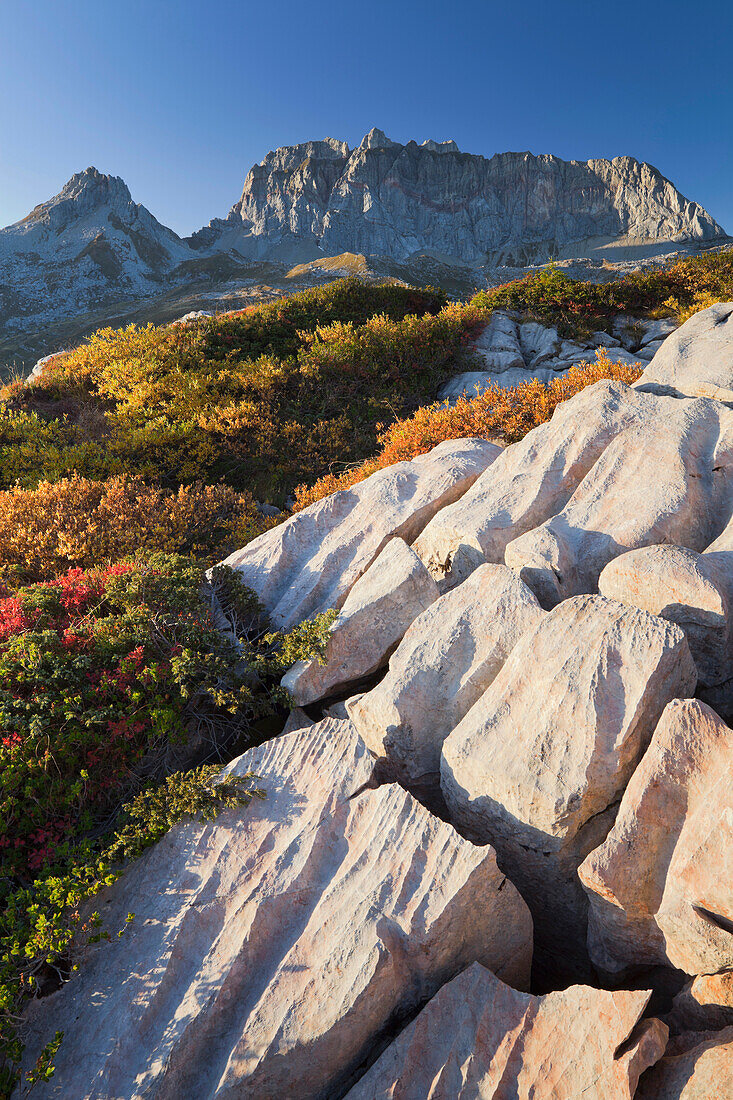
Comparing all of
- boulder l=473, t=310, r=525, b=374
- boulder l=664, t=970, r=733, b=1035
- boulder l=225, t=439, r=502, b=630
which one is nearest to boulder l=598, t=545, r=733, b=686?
boulder l=664, t=970, r=733, b=1035

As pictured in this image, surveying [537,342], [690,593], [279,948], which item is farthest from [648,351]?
[279,948]

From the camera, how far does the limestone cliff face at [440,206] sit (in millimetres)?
165625

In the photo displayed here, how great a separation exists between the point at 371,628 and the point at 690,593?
3605 mm

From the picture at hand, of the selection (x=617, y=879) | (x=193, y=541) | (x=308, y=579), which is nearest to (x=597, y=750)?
(x=617, y=879)

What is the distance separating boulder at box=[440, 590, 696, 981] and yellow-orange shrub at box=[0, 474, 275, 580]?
6331 mm

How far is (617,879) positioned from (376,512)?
18.8ft

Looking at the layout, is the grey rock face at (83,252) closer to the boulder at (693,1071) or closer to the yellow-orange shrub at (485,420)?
the yellow-orange shrub at (485,420)

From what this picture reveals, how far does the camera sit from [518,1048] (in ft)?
11.3

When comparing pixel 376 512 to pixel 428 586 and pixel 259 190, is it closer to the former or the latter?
pixel 428 586

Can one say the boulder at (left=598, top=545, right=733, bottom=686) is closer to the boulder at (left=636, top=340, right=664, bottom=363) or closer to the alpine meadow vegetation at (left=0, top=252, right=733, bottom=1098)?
the alpine meadow vegetation at (left=0, top=252, right=733, bottom=1098)

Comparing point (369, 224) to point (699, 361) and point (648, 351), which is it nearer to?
point (648, 351)

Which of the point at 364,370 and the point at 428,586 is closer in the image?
the point at 428,586

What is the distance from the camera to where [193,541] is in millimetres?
9820

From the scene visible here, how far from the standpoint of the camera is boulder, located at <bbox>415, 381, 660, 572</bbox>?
7.09 metres
